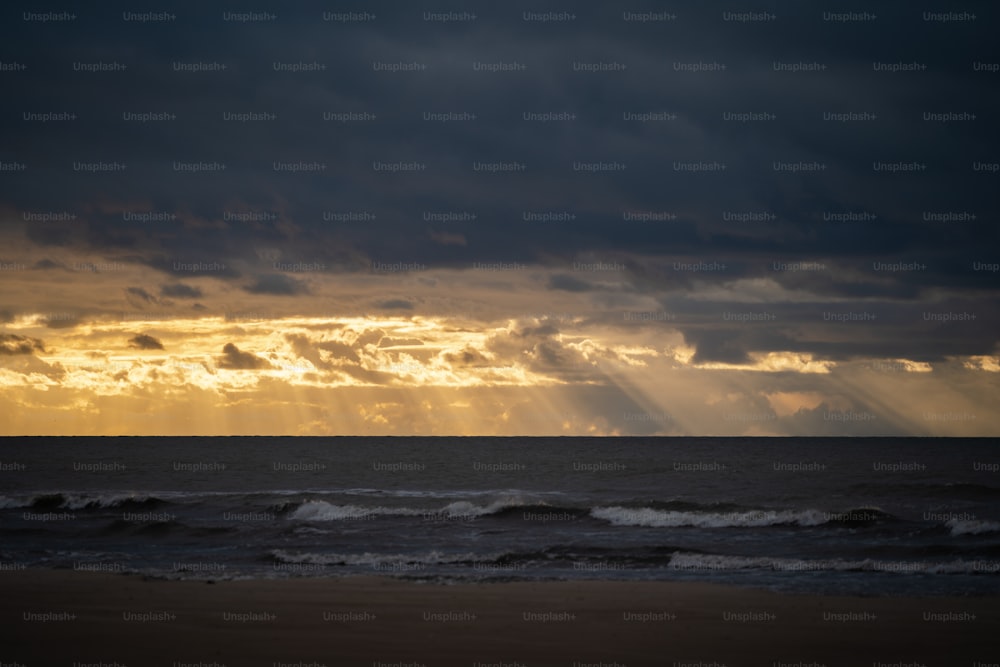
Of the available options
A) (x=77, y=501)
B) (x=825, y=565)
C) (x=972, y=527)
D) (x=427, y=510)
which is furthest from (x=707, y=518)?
(x=77, y=501)

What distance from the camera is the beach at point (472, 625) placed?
51.6 ft

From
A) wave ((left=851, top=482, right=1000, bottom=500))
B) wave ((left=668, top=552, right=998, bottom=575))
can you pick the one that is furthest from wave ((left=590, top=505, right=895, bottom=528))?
wave ((left=851, top=482, right=1000, bottom=500))

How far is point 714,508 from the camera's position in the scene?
4434 cm

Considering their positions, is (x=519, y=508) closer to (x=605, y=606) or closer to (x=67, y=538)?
(x=67, y=538)

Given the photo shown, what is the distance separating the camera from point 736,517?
40750mm

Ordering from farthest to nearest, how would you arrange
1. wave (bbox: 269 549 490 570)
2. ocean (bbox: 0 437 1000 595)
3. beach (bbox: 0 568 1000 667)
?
wave (bbox: 269 549 490 570) < ocean (bbox: 0 437 1000 595) < beach (bbox: 0 568 1000 667)

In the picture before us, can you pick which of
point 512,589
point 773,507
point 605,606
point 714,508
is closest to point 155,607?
point 512,589

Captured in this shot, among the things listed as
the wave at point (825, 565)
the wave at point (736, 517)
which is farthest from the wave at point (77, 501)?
the wave at point (825, 565)

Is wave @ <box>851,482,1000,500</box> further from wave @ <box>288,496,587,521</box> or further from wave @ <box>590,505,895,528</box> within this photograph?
wave @ <box>288,496,587,521</box>

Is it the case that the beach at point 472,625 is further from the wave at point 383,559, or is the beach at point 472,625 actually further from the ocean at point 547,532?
the wave at point 383,559

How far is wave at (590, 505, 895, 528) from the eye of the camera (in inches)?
1511

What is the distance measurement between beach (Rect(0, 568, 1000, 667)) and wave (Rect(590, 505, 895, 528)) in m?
16.6

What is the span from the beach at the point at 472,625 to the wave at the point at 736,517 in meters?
16.6

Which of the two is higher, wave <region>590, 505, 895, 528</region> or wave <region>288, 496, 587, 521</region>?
wave <region>288, 496, 587, 521</region>
